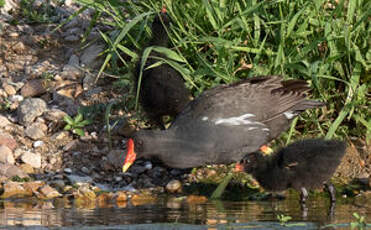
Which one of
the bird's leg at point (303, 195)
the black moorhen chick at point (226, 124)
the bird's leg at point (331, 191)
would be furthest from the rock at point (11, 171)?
the bird's leg at point (331, 191)

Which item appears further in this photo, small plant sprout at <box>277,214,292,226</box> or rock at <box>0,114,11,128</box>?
rock at <box>0,114,11,128</box>

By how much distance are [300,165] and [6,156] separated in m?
2.73

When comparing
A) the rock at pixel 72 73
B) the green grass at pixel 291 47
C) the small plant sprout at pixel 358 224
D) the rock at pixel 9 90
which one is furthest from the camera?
the rock at pixel 72 73

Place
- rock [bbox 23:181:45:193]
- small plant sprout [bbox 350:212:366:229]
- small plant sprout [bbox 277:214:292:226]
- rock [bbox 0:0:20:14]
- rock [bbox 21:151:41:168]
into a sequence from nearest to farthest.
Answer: small plant sprout [bbox 350:212:366:229]
small plant sprout [bbox 277:214:292:226]
rock [bbox 23:181:45:193]
rock [bbox 21:151:41:168]
rock [bbox 0:0:20:14]

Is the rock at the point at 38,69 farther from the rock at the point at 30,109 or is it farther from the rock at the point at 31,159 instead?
the rock at the point at 31,159

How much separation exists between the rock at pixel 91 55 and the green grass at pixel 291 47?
122 centimetres

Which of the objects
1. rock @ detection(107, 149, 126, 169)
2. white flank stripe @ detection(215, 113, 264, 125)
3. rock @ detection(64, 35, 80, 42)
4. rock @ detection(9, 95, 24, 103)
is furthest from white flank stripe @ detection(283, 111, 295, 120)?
rock @ detection(64, 35, 80, 42)

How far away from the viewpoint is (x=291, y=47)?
275 inches

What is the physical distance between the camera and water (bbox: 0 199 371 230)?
16.8 feet

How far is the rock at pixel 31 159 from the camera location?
7.28 metres

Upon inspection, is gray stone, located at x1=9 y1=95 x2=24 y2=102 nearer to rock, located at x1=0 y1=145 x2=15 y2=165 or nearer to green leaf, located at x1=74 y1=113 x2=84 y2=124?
green leaf, located at x1=74 y1=113 x2=84 y2=124

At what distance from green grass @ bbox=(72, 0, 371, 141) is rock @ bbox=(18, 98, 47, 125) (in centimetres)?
107

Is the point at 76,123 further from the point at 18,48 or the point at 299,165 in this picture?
the point at 299,165

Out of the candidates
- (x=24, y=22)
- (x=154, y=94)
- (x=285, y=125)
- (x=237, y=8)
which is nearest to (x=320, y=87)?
(x=285, y=125)
